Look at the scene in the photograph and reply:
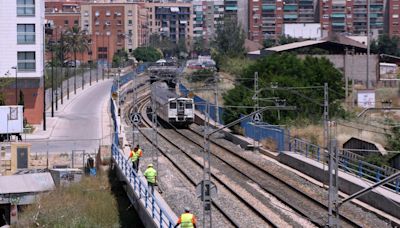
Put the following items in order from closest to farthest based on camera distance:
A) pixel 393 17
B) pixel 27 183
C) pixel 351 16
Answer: pixel 27 183 → pixel 393 17 → pixel 351 16

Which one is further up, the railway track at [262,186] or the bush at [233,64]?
the bush at [233,64]

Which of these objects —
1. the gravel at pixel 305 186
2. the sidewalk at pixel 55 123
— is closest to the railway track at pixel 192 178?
the gravel at pixel 305 186

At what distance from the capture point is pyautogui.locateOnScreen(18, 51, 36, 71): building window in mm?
58250

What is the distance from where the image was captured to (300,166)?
119 ft

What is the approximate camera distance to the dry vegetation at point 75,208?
29172mm

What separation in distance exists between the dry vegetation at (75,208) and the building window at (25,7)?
2581 centimetres

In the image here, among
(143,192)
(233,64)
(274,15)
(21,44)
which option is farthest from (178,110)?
Answer: (274,15)

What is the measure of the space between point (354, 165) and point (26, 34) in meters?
33.6

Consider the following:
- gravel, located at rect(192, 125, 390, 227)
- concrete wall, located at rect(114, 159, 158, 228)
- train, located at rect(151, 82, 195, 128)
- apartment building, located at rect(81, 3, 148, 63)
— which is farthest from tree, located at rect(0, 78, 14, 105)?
apartment building, located at rect(81, 3, 148, 63)

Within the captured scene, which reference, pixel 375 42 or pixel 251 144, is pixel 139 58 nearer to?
pixel 375 42

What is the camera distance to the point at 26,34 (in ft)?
192

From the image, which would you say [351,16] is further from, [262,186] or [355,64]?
[262,186]

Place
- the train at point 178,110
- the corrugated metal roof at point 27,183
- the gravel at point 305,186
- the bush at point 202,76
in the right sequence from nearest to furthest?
the gravel at point 305,186
the corrugated metal roof at point 27,183
the train at point 178,110
the bush at point 202,76

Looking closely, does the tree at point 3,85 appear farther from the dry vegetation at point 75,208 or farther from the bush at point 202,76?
the bush at point 202,76
